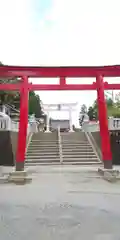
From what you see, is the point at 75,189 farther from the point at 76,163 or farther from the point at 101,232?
the point at 76,163

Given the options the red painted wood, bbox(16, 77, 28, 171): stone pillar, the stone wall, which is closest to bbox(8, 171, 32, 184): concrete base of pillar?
bbox(16, 77, 28, 171): stone pillar

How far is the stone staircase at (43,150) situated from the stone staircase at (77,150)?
55cm

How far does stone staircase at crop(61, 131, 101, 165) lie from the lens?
16.8 metres

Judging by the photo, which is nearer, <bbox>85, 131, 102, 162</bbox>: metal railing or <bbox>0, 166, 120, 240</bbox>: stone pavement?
<bbox>0, 166, 120, 240</bbox>: stone pavement

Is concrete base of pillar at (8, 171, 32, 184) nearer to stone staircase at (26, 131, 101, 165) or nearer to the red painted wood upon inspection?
the red painted wood

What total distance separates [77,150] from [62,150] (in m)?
0.95

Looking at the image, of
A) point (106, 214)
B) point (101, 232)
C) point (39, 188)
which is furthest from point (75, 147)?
point (101, 232)

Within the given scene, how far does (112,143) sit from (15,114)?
23998 mm

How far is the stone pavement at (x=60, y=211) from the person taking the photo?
4.51 metres

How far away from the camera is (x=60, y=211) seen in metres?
5.91

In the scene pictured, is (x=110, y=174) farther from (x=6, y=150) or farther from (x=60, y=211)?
(x=6, y=150)

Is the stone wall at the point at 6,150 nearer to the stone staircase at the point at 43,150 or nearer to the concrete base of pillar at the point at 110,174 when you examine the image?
the stone staircase at the point at 43,150

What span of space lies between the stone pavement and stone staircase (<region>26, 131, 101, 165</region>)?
6.95m

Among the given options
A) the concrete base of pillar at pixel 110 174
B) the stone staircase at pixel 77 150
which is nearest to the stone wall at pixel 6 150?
the stone staircase at pixel 77 150
